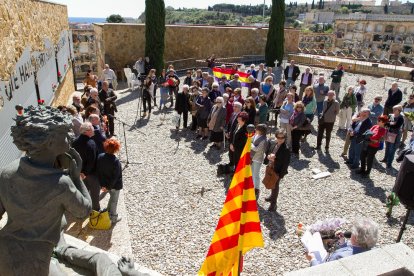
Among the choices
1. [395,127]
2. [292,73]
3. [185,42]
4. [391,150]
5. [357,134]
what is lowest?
[391,150]

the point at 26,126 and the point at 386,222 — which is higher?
the point at 26,126

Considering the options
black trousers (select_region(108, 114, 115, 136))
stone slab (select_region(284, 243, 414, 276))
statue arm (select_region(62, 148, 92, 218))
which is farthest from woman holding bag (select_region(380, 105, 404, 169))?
statue arm (select_region(62, 148, 92, 218))

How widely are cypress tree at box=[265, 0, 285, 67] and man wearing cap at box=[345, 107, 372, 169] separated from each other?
1601 centimetres

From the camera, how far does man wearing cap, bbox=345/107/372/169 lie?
8289 mm

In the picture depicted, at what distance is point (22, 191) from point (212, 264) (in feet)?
7.36

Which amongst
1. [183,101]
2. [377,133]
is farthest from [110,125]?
[377,133]

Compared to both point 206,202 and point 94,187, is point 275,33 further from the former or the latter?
point 94,187

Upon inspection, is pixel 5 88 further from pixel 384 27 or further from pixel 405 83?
pixel 384 27

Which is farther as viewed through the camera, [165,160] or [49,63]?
[49,63]

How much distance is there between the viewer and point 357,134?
8.42 meters

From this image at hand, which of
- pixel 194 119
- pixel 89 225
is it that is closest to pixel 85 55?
pixel 194 119

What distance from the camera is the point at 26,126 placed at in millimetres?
2482

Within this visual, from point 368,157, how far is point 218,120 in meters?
4.02

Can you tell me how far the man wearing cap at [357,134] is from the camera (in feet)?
27.2
